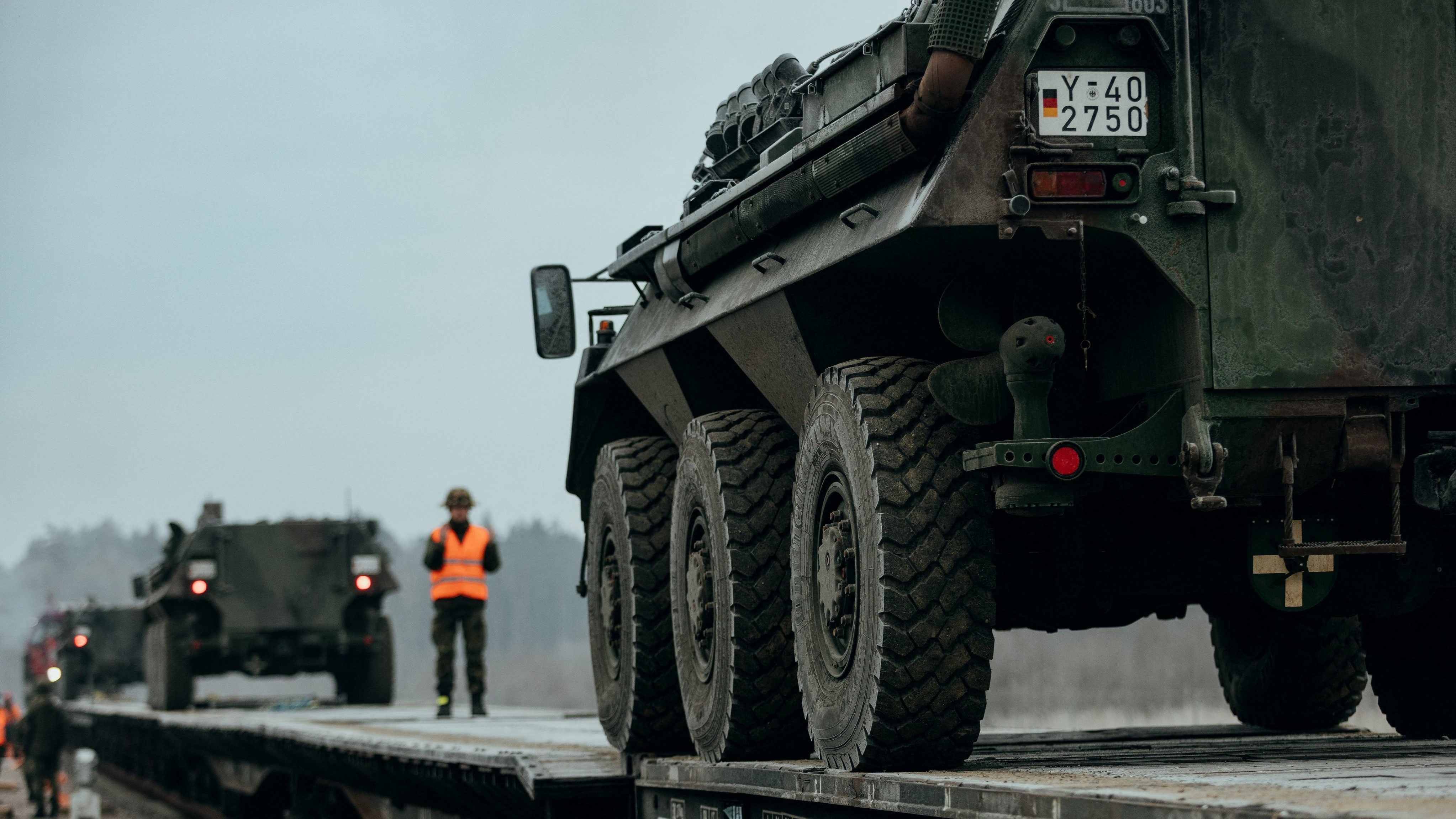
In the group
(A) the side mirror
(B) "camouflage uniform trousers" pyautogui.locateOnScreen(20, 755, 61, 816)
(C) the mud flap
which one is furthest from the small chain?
(B) "camouflage uniform trousers" pyautogui.locateOnScreen(20, 755, 61, 816)

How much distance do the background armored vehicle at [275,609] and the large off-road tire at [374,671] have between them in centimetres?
1

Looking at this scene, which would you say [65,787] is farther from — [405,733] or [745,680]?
[745,680]

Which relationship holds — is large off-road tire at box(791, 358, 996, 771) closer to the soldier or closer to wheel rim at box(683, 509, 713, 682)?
wheel rim at box(683, 509, 713, 682)

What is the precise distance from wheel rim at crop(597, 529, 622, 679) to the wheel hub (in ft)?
3.36

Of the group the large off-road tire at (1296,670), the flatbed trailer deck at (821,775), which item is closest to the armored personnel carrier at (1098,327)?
the flatbed trailer deck at (821,775)

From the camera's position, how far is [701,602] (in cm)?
762

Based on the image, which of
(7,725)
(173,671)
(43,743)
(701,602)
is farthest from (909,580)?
(7,725)

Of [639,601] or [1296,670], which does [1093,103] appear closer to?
[639,601]

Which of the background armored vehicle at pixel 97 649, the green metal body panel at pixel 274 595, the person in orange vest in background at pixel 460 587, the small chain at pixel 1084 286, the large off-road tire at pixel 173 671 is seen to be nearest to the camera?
the small chain at pixel 1084 286

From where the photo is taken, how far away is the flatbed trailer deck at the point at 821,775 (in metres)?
4.06

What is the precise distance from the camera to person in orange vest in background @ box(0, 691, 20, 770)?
32375 millimetres

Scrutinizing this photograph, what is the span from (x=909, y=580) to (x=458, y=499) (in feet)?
31.9

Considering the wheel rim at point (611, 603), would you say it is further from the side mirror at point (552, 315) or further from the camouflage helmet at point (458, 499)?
the camouflage helmet at point (458, 499)

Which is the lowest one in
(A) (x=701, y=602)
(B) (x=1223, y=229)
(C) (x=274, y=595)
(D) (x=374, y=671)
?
(D) (x=374, y=671)
